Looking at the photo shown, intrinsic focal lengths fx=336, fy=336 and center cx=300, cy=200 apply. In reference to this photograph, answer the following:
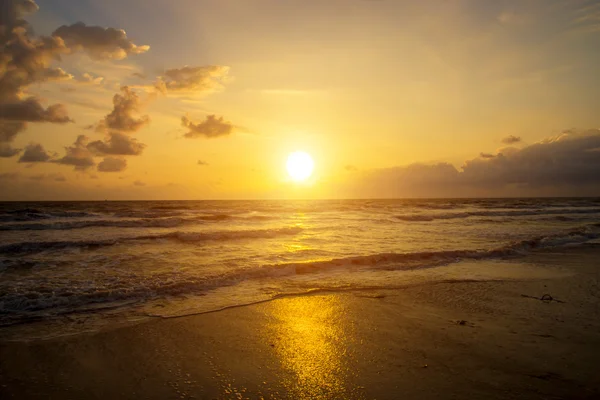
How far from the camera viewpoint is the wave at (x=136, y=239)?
17.2 meters

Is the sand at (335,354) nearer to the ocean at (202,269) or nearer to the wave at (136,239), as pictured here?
the ocean at (202,269)

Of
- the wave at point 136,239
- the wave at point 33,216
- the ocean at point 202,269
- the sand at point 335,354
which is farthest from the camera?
the wave at point 33,216

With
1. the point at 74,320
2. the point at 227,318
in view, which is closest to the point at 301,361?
the point at 227,318

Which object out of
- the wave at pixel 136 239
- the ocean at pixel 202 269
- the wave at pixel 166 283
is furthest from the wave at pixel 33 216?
the wave at pixel 166 283

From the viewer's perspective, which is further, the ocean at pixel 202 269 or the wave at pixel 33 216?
the wave at pixel 33 216

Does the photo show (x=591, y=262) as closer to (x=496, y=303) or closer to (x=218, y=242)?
(x=496, y=303)

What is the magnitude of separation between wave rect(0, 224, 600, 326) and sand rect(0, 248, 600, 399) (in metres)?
2.22

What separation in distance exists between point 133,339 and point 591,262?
53.0 feet

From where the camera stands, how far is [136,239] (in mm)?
20719

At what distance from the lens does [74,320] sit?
284 inches

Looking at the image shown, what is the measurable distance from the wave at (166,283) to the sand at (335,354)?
222 centimetres

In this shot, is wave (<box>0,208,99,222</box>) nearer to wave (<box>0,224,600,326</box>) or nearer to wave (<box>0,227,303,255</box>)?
wave (<box>0,227,303,255</box>)

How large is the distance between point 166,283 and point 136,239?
487 inches

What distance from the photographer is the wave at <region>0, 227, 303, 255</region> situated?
17156 mm
